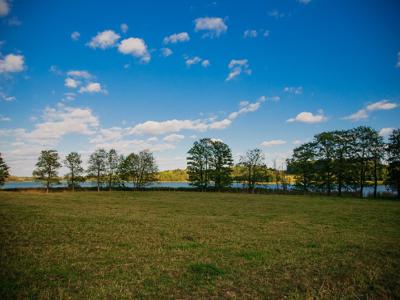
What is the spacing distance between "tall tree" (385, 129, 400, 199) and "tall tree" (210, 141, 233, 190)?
1551 inches

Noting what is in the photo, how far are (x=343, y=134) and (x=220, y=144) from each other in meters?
34.4

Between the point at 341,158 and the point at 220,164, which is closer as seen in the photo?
the point at 341,158

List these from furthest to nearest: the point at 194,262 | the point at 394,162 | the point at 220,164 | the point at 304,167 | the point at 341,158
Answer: the point at 220,164
the point at 304,167
the point at 341,158
the point at 394,162
the point at 194,262

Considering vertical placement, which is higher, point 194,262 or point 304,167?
point 304,167

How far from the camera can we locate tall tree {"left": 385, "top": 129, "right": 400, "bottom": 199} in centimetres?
5031

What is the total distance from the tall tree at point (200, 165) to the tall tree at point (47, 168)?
1660 inches

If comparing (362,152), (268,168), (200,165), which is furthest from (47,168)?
(362,152)

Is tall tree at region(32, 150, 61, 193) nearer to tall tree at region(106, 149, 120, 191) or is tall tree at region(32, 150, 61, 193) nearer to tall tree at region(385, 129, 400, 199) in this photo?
tall tree at region(106, 149, 120, 191)

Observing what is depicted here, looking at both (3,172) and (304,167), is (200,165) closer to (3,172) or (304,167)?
(304,167)

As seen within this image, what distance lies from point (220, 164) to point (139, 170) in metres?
29.2

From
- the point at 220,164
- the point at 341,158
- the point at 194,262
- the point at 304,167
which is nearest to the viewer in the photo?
the point at 194,262

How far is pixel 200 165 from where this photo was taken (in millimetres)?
76688

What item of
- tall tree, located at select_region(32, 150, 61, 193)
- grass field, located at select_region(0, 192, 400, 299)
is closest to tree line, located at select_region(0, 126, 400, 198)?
tall tree, located at select_region(32, 150, 61, 193)

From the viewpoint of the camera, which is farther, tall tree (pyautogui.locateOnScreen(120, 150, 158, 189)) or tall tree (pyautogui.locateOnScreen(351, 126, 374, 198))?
tall tree (pyautogui.locateOnScreen(120, 150, 158, 189))
